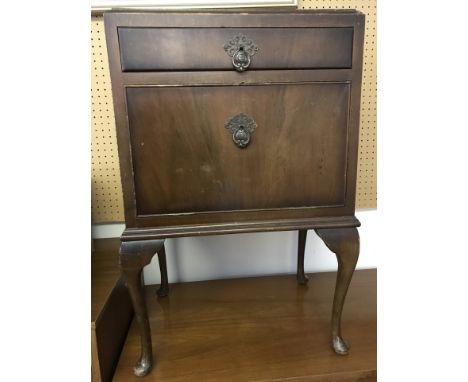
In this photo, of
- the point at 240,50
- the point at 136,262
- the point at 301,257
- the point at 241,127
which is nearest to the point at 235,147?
the point at 241,127

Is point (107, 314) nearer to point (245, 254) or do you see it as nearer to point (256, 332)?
point (256, 332)

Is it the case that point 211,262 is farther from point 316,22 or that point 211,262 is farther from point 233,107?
point 316,22

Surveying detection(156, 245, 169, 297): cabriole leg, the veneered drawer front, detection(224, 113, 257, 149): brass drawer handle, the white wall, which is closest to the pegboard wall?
the white wall

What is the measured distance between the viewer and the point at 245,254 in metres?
1.32

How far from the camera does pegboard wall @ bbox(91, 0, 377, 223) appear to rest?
1.10 meters

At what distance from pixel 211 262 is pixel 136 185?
0.66m

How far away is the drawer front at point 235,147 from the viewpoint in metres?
0.72

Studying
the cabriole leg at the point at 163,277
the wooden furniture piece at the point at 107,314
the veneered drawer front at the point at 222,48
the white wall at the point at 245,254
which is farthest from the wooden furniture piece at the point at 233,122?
the white wall at the point at 245,254

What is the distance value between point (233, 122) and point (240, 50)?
0.16m

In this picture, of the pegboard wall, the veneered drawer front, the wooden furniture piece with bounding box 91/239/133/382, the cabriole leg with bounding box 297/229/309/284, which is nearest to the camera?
the veneered drawer front

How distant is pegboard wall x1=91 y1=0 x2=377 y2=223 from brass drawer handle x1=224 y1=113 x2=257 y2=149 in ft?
1.96

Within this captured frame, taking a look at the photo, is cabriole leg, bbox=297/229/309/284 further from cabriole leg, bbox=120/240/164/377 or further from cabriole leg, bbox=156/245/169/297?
cabriole leg, bbox=120/240/164/377

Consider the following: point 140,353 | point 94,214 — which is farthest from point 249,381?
point 94,214

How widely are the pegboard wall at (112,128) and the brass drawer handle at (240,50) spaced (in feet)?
1.77
